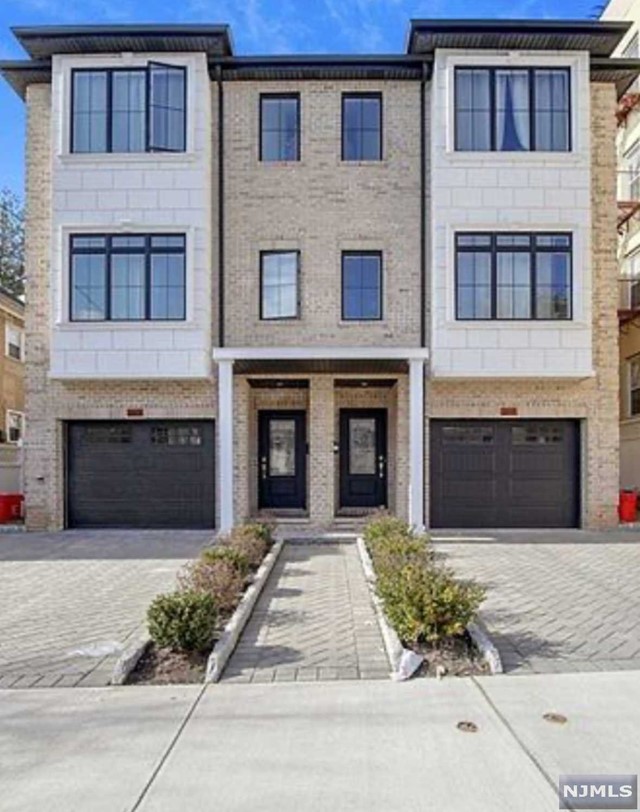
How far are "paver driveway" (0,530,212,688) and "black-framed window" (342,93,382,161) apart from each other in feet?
27.3

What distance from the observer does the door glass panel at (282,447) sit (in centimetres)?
1511

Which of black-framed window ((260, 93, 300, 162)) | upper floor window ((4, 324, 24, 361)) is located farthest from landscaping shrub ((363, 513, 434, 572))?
upper floor window ((4, 324, 24, 361))

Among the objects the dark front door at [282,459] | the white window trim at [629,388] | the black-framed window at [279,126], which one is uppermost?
the black-framed window at [279,126]

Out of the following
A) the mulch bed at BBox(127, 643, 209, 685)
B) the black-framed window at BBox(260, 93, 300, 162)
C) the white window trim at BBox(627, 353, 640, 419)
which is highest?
the black-framed window at BBox(260, 93, 300, 162)

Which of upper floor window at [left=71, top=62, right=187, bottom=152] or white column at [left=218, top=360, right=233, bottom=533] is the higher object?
upper floor window at [left=71, top=62, right=187, bottom=152]

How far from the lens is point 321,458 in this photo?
13781mm

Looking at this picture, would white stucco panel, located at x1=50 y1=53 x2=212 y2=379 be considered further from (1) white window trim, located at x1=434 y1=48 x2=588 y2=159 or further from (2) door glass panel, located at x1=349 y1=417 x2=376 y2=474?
(1) white window trim, located at x1=434 y1=48 x2=588 y2=159

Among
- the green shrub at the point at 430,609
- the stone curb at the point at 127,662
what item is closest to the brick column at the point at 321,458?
the green shrub at the point at 430,609

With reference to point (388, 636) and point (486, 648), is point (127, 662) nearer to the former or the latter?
point (388, 636)

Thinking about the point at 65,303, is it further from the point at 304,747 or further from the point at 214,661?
the point at 304,747

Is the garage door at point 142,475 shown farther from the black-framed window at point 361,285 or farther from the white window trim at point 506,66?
the white window trim at point 506,66

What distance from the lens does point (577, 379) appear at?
1320 centimetres

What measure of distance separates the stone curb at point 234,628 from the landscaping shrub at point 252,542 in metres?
0.17

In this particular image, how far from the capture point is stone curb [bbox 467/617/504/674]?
17.2ft
